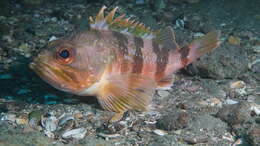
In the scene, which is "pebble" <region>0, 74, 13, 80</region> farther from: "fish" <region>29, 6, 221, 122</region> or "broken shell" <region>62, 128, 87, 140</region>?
"broken shell" <region>62, 128, 87, 140</region>

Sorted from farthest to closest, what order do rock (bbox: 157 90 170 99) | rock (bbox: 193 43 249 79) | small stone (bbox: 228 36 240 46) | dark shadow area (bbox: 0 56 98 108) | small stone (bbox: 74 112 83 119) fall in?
small stone (bbox: 228 36 240 46), rock (bbox: 193 43 249 79), rock (bbox: 157 90 170 99), dark shadow area (bbox: 0 56 98 108), small stone (bbox: 74 112 83 119)

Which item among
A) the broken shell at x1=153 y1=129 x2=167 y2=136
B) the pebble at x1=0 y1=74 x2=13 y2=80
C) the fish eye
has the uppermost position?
the fish eye

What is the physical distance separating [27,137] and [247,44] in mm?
4562

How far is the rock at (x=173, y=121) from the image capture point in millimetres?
3758

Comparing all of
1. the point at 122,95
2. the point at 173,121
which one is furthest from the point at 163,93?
the point at 173,121

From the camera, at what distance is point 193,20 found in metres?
7.46

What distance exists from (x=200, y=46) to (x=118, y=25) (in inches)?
48.9

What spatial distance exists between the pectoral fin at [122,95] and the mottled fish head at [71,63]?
201mm

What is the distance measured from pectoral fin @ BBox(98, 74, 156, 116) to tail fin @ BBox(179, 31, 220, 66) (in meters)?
0.94

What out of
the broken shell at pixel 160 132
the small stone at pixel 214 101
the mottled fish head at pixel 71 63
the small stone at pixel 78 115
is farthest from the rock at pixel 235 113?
the small stone at pixel 78 115

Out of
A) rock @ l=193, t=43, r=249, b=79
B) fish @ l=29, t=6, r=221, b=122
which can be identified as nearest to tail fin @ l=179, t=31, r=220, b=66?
fish @ l=29, t=6, r=221, b=122

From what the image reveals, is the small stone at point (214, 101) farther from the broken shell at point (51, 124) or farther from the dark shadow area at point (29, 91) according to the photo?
the broken shell at point (51, 124)

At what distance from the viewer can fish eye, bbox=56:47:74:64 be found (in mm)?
3775

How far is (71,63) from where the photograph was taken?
151 inches
